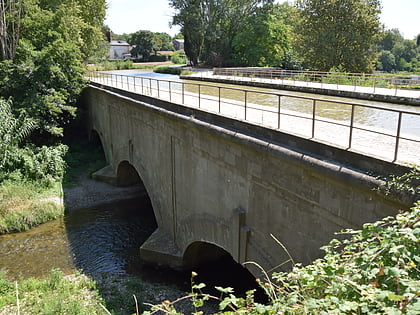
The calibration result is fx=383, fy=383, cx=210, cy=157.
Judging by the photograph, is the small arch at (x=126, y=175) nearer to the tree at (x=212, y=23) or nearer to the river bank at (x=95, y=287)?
the river bank at (x=95, y=287)

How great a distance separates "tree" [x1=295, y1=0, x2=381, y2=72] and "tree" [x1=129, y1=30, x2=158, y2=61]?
206 feet

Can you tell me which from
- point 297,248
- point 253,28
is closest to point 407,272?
point 297,248

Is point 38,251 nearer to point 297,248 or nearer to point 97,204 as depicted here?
point 97,204

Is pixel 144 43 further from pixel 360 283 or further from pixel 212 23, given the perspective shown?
pixel 360 283

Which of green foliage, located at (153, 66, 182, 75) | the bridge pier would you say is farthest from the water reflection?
green foliage, located at (153, 66, 182, 75)

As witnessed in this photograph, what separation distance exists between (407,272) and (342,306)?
0.80 metres

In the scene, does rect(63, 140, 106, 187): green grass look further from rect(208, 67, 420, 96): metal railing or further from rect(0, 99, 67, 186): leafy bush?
rect(208, 67, 420, 96): metal railing

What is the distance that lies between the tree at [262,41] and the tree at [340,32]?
10816 millimetres

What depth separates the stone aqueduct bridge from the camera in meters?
6.03

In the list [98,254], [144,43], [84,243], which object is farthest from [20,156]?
[144,43]

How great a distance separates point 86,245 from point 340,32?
2640cm

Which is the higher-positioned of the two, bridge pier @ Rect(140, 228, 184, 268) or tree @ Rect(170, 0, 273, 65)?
tree @ Rect(170, 0, 273, 65)

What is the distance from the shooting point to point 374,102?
1406 centimetres

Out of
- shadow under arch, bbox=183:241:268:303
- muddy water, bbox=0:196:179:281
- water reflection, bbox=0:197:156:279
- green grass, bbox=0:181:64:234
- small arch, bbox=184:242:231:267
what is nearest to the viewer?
small arch, bbox=184:242:231:267
